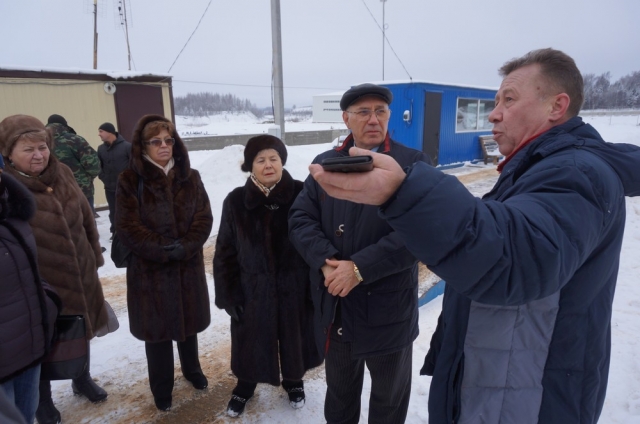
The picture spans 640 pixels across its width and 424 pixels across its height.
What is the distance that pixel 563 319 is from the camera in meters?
1.16

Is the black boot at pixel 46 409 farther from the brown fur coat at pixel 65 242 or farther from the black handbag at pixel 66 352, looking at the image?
the black handbag at pixel 66 352

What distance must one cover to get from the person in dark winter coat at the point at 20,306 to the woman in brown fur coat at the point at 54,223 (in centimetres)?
53

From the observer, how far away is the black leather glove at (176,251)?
8.53 ft

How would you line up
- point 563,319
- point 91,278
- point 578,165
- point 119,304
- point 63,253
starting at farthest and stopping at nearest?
point 119,304 → point 91,278 → point 63,253 → point 563,319 → point 578,165

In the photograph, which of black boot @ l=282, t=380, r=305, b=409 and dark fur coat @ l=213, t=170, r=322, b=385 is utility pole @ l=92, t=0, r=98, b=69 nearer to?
dark fur coat @ l=213, t=170, r=322, b=385

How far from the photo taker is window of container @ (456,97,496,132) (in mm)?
13625

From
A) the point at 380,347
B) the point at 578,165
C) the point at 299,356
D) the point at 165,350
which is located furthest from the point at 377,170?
the point at 165,350

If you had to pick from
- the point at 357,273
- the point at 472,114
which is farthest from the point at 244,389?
the point at 472,114

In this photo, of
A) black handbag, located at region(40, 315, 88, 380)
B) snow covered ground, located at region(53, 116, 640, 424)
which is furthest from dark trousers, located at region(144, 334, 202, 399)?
black handbag, located at region(40, 315, 88, 380)

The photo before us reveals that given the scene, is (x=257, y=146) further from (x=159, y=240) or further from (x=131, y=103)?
(x=131, y=103)

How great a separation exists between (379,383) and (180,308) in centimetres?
146

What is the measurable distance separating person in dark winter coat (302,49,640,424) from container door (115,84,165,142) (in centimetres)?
874

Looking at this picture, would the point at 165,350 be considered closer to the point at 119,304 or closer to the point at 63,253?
the point at 63,253

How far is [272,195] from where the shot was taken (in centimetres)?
257
